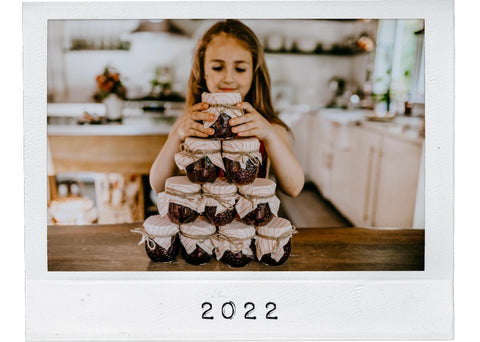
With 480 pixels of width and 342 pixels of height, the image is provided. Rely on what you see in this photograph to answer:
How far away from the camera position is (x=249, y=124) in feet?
3.00

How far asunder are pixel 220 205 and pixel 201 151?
129mm

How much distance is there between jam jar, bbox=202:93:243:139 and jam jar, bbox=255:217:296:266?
23 cm

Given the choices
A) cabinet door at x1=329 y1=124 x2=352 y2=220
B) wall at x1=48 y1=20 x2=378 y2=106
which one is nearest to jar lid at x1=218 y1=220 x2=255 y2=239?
cabinet door at x1=329 y1=124 x2=352 y2=220

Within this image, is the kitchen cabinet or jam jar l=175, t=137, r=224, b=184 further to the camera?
the kitchen cabinet

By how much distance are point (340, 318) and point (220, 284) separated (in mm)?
315

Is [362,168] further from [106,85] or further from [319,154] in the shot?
[106,85]

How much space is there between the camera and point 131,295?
0.99 m

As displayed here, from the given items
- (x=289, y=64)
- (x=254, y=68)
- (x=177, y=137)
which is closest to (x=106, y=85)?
(x=254, y=68)

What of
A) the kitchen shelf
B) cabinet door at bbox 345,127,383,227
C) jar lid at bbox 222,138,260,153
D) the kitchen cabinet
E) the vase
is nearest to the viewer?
jar lid at bbox 222,138,260,153

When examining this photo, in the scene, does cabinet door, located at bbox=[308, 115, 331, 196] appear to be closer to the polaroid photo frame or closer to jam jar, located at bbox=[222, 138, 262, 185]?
the polaroid photo frame

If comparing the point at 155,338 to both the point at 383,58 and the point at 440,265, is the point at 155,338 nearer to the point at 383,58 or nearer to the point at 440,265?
the point at 440,265

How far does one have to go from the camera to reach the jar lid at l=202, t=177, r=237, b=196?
89 cm

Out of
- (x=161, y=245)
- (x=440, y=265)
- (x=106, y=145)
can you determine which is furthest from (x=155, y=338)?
(x=106, y=145)

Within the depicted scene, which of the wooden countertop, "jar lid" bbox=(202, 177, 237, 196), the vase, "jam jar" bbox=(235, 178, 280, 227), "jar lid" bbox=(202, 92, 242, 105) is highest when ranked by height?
the vase
